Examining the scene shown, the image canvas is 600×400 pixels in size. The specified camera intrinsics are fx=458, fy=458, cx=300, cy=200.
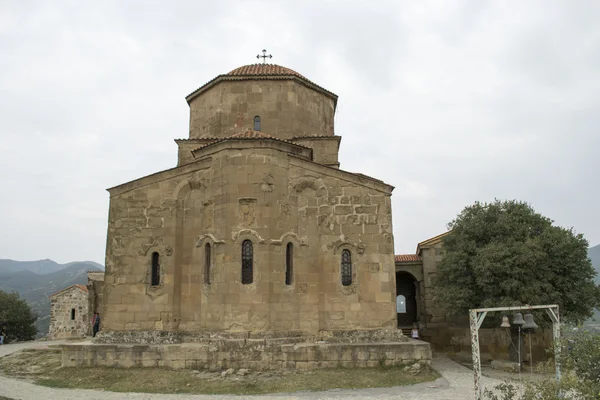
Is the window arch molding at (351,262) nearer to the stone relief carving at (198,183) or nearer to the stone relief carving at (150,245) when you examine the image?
the stone relief carving at (198,183)

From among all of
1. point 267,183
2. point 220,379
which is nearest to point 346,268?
point 267,183

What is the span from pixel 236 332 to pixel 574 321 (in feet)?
36.5

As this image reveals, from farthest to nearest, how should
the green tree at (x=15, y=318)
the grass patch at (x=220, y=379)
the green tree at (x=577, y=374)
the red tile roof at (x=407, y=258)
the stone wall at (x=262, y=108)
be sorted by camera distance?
the green tree at (x=15, y=318), the red tile roof at (x=407, y=258), the stone wall at (x=262, y=108), the grass patch at (x=220, y=379), the green tree at (x=577, y=374)

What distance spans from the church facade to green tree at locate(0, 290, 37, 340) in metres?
20.1

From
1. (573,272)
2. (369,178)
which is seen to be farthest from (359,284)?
(573,272)

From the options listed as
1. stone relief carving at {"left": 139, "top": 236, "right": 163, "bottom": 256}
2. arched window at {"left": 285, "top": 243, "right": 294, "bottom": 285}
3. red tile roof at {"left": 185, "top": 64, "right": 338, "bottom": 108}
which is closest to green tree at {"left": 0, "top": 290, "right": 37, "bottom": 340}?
stone relief carving at {"left": 139, "top": 236, "right": 163, "bottom": 256}

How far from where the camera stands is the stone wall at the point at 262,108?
1727 cm

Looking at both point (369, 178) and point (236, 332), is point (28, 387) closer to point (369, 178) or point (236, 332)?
point (236, 332)

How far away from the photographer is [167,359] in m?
12.5

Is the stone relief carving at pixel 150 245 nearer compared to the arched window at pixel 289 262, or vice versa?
the arched window at pixel 289 262

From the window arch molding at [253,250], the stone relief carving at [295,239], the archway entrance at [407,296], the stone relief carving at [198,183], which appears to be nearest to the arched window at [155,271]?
the stone relief carving at [198,183]

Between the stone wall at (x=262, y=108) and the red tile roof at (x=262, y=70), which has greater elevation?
the red tile roof at (x=262, y=70)

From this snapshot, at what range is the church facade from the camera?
505 inches

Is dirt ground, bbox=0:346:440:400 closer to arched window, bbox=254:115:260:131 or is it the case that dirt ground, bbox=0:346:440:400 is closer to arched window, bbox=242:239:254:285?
arched window, bbox=242:239:254:285
